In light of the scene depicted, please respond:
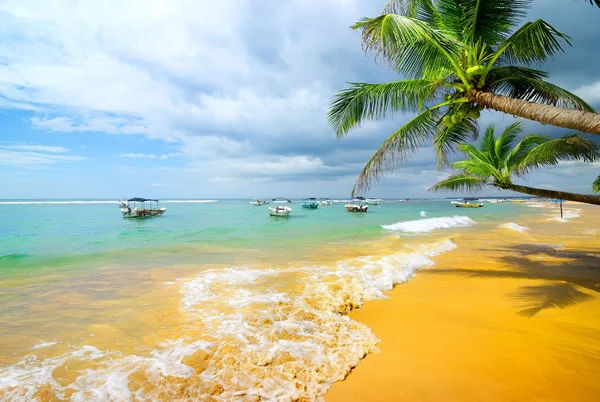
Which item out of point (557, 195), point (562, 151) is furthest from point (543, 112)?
point (562, 151)

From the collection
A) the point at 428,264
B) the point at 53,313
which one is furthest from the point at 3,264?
the point at 428,264

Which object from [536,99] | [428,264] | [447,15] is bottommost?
[428,264]

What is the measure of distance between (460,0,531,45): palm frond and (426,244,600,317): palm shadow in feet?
16.6

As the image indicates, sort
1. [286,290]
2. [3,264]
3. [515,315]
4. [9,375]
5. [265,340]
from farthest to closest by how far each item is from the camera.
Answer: [3,264]
[286,290]
[515,315]
[265,340]
[9,375]

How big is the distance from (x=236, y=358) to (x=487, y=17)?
6932mm

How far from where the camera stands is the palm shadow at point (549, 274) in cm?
535

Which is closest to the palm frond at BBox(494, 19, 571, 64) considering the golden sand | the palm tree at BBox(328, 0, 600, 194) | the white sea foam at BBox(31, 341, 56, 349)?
the palm tree at BBox(328, 0, 600, 194)

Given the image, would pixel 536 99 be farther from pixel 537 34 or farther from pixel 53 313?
pixel 53 313

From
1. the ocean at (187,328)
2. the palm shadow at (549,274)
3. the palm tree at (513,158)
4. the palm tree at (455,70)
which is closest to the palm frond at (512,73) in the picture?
the palm tree at (455,70)

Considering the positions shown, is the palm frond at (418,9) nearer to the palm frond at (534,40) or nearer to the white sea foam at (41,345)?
the palm frond at (534,40)

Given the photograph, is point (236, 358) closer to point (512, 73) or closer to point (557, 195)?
point (512, 73)

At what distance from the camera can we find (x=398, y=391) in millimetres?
2863

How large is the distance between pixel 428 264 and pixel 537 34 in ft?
21.5

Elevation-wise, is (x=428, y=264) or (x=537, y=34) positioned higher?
(x=537, y=34)
